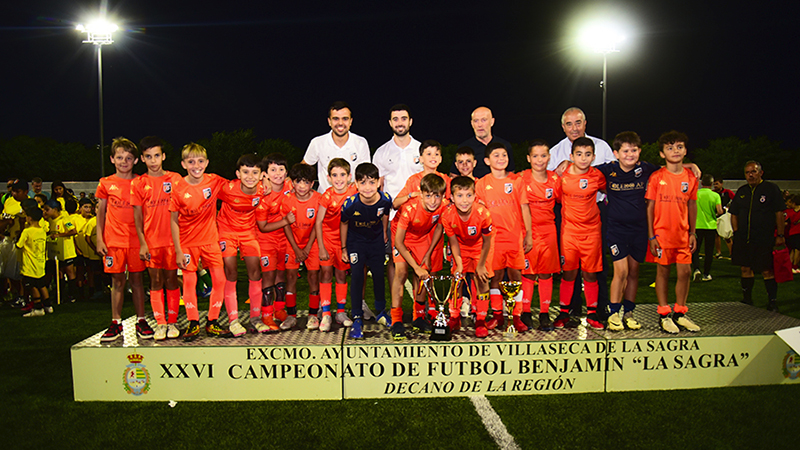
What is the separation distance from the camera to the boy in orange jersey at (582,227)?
15.6 feet

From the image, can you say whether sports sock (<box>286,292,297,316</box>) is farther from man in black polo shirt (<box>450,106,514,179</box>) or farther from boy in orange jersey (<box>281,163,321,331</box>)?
man in black polo shirt (<box>450,106,514,179</box>)

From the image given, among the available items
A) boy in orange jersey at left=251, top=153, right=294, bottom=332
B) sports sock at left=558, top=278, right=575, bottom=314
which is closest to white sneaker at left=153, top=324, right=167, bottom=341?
boy in orange jersey at left=251, top=153, right=294, bottom=332

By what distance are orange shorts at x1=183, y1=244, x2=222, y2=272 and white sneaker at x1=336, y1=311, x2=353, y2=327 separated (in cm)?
127

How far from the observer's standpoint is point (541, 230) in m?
4.91

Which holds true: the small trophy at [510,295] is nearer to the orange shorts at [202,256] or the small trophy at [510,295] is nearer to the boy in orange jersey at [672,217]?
the boy in orange jersey at [672,217]

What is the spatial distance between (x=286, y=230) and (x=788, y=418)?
4445mm

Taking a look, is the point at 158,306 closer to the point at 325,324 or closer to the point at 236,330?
the point at 236,330

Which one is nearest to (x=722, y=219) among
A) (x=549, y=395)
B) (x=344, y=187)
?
(x=549, y=395)

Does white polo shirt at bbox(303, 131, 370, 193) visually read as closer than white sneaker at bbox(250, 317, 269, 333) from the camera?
No

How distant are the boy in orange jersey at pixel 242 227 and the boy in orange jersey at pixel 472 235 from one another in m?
1.79

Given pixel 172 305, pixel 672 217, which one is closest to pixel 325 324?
pixel 172 305

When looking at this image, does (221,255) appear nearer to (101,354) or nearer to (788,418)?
(101,354)

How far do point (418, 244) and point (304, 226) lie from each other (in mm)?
1179

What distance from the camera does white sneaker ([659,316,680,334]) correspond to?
173 inches
